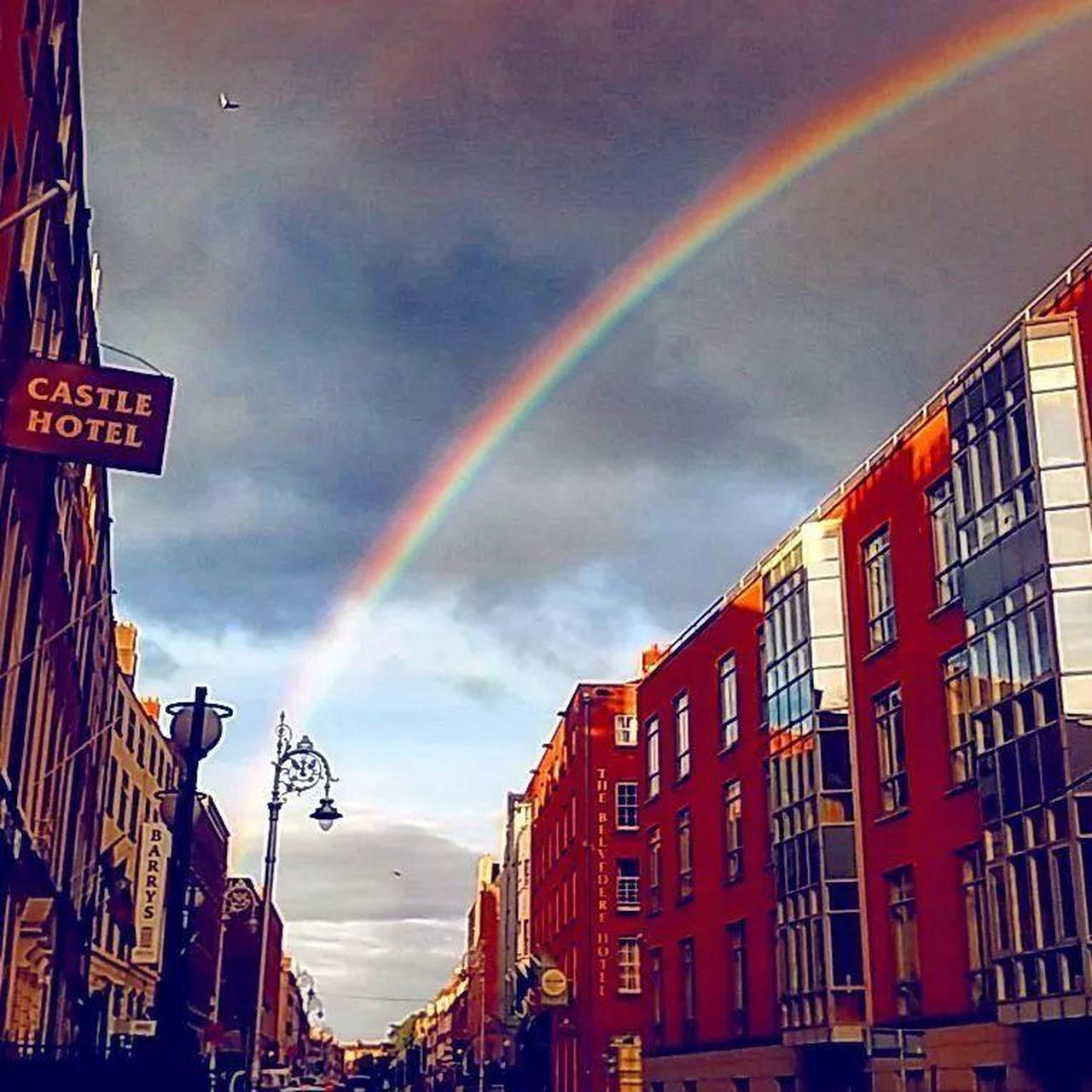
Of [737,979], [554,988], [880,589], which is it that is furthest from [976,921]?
[554,988]

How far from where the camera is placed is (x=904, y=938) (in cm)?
3114

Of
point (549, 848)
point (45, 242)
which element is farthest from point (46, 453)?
point (549, 848)

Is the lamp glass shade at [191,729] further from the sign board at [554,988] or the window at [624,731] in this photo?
the window at [624,731]

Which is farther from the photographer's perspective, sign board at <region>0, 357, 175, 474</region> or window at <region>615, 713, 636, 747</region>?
window at <region>615, 713, 636, 747</region>

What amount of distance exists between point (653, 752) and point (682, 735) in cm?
388

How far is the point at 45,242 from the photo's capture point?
20609 millimetres

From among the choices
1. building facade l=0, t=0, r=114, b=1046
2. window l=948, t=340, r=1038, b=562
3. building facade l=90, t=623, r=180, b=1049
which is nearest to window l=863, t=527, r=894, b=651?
window l=948, t=340, r=1038, b=562

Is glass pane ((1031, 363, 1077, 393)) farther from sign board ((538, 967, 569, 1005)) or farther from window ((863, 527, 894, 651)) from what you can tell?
sign board ((538, 967, 569, 1005))

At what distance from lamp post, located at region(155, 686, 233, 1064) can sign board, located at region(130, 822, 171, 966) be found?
24838 millimetres

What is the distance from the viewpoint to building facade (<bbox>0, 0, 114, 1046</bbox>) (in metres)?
18.2

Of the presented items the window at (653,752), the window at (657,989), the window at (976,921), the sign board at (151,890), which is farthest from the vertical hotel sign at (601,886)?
the window at (976,921)

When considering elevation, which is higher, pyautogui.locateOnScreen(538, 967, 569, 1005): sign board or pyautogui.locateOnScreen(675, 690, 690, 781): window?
pyautogui.locateOnScreen(675, 690, 690, 781): window

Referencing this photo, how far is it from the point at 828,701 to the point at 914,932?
6.35 metres

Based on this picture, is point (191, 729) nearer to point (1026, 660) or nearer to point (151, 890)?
point (1026, 660)
